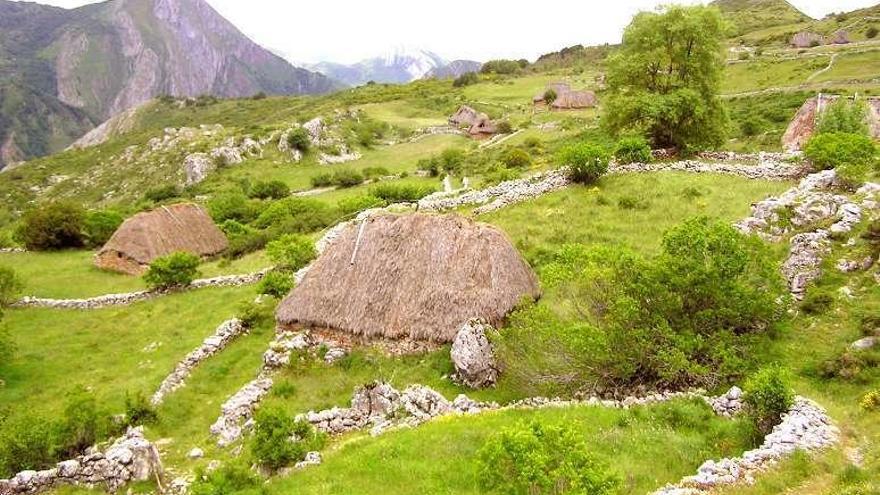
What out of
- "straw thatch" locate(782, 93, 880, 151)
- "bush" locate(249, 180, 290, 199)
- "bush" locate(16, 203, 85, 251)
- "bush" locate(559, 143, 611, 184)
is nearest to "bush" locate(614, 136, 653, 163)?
"bush" locate(559, 143, 611, 184)

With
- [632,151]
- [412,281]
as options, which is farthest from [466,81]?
[412,281]

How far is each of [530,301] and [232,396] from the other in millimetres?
10125

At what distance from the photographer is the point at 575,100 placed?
3346 inches

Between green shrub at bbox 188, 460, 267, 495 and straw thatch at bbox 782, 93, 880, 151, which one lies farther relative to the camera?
straw thatch at bbox 782, 93, 880, 151

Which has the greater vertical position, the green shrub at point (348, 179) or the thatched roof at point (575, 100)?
the thatched roof at point (575, 100)

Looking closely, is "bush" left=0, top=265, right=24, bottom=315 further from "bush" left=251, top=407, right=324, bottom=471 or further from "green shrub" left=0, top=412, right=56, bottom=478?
"bush" left=251, top=407, right=324, bottom=471

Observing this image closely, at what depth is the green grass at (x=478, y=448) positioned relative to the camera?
12.7 m

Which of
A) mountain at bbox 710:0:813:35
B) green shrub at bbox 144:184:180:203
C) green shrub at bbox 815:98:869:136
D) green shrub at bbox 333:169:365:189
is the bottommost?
green shrub at bbox 144:184:180:203

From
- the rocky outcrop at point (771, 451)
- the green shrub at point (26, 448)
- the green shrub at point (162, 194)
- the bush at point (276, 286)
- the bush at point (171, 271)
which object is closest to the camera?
the rocky outcrop at point (771, 451)

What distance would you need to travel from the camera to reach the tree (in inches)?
1410

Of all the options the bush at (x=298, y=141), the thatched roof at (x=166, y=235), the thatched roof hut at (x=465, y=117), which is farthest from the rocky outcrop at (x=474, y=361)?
the thatched roof hut at (x=465, y=117)

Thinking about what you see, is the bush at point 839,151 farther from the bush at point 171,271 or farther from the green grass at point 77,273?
the bush at point 171,271

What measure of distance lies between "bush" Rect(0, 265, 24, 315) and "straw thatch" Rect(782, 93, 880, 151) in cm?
4473

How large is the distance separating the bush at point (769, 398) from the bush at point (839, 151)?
19.1m
